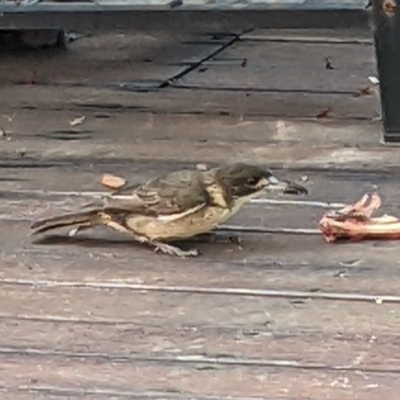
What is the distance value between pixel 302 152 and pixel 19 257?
0.95m

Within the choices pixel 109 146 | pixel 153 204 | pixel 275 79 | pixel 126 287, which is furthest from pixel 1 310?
pixel 275 79

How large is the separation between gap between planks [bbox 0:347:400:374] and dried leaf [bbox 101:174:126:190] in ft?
3.05

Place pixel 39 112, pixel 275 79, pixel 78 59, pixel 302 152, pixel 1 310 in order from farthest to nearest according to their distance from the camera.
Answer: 1. pixel 78 59
2. pixel 275 79
3. pixel 39 112
4. pixel 302 152
5. pixel 1 310

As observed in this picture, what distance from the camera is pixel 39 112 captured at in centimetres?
406

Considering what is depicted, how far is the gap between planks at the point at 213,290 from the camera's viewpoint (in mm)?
2709

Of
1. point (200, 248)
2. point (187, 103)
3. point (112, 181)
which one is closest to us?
point (200, 248)

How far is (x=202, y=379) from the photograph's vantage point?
2.36 m

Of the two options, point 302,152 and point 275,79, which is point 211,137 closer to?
point 302,152

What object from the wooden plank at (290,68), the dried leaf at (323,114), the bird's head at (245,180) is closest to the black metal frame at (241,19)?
the dried leaf at (323,114)

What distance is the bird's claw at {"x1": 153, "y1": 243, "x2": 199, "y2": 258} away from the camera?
9.71ft

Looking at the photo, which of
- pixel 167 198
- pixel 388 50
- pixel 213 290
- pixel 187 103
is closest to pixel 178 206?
pixel 167 198

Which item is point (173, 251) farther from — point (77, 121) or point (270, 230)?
point (77, 121)

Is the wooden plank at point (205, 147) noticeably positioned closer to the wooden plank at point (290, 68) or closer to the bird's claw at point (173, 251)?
the wooden plank at point (290, 68)

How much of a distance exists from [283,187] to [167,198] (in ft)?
0.83
